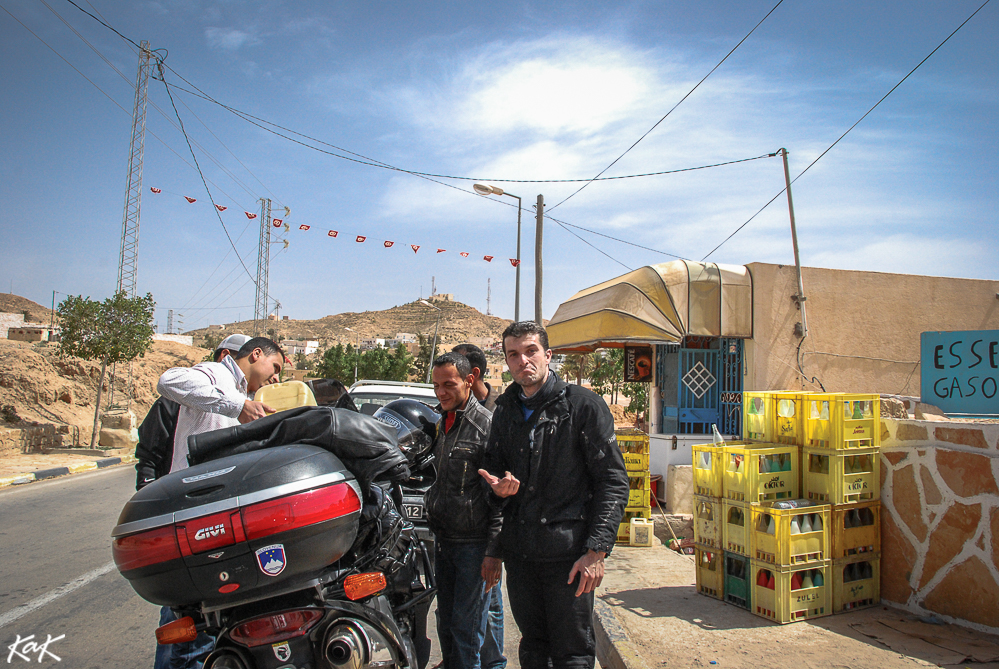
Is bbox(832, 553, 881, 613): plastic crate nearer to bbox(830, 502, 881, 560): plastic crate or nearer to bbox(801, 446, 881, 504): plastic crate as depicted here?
bbox(830, 502, 881, 560): plastic crate

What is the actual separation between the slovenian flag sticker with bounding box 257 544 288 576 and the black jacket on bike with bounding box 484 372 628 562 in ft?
3.66

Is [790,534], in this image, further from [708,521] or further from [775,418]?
[775,418]

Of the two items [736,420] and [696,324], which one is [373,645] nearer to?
[696,324]

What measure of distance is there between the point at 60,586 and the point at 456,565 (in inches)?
177

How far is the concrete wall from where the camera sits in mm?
11102

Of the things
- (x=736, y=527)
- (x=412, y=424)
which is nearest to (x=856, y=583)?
(x=736, y=527)

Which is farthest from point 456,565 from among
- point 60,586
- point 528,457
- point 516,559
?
point 60,586

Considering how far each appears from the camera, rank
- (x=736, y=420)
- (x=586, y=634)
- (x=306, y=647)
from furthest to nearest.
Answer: (x=736, y=420) < (x=586, y=634) < (x=306, y=647)

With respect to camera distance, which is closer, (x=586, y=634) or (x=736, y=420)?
(x=586, y=634)

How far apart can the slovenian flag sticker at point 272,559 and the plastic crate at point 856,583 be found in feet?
14.1

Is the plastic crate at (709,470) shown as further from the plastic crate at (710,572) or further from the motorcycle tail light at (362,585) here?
the motorcycle tail light at (362,585)

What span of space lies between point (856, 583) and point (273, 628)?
14.8ft

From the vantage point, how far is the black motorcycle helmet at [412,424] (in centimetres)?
341

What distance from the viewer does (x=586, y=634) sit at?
Answer: 273 cm
